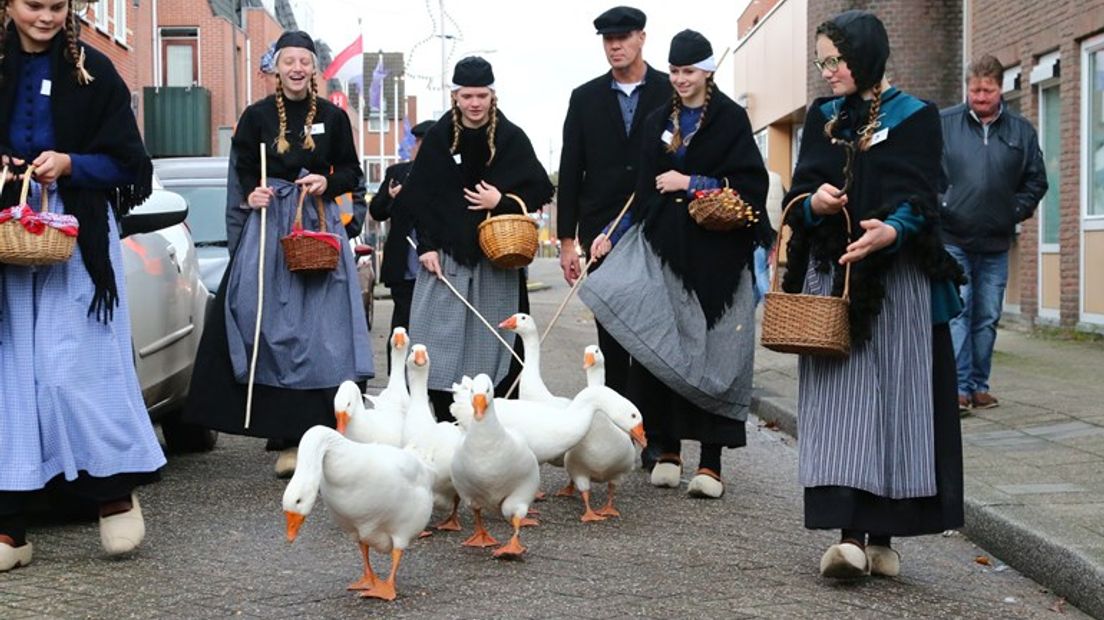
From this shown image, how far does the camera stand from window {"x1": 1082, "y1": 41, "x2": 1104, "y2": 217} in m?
17.0

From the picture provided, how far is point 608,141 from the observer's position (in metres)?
9.01

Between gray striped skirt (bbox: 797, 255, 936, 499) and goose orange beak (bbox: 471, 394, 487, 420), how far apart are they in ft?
3.78

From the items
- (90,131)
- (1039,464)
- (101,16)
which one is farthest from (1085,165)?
(101,16)

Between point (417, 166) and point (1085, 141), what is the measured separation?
34.2 ft

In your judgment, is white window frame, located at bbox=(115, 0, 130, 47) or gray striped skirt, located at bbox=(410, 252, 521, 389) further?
white window frame, located at bbox=(115, 0, 130, 47)

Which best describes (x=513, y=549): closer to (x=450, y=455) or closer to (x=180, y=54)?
(x=450, y=455)

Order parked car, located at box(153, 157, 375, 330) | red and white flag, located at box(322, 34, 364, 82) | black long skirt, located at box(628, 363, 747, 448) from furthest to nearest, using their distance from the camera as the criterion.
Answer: red and white flag, located at box(322, 34, 364, 82) < parked car, located at box(153, 157, 375, 330) < black long skirt, located at box(628, 363, 747, 448)

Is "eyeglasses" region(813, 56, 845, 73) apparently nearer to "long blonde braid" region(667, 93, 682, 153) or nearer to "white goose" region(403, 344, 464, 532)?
"white goose" region(403, 344, 464, 532)

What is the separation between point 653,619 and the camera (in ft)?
18.0

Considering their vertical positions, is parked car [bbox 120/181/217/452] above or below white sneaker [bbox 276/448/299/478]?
above

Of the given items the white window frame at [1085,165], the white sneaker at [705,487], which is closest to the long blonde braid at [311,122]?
the white sneaker at [705,487]

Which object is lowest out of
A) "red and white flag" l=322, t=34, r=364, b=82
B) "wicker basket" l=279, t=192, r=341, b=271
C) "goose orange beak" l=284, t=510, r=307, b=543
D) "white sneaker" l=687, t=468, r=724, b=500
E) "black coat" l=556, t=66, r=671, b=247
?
"white sneaker" l=687, t=468, r=724, b=500

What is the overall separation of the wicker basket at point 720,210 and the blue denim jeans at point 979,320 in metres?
3.19

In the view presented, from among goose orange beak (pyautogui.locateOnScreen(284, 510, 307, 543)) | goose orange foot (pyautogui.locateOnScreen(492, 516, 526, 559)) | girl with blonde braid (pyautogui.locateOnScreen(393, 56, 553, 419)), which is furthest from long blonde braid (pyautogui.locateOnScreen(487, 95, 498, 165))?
goose orange beak (pyautogui.locateOnScreen(284, 510, 307, 543))
